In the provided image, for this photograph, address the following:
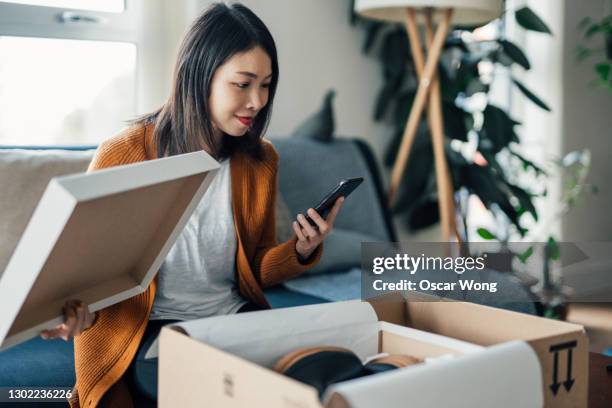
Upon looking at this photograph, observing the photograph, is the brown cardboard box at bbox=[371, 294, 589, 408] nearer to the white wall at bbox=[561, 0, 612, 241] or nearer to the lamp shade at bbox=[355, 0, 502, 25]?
the lamp shade at bbox=[355, 0, 502, 25]

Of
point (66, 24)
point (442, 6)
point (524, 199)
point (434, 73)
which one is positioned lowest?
point (524, 199)

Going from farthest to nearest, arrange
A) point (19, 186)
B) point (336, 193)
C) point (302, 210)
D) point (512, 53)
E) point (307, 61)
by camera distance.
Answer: point (512, 53), point (307, 61), point (302, 210), point (19, 186), point (336, 193)

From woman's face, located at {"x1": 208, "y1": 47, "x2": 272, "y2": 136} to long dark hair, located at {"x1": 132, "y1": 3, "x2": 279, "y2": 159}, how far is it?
0.04 feet

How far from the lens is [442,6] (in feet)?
7.86

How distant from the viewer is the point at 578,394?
90 centimetres

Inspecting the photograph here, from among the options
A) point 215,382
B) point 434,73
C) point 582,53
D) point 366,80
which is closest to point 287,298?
point 434,73

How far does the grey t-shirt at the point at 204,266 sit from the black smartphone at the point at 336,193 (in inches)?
9.0

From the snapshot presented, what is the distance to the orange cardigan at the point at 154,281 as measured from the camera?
1.28 meters

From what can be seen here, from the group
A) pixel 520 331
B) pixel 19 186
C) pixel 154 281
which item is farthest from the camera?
pixel 19 186

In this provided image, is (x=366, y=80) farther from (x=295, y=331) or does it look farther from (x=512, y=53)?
(x=295, y=331)

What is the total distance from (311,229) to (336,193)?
11 centimetres

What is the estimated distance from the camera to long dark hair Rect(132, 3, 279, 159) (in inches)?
55.3

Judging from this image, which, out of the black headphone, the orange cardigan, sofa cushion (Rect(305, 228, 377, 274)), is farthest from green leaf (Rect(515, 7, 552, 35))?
the black headphone

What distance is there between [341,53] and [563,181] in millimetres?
1591
